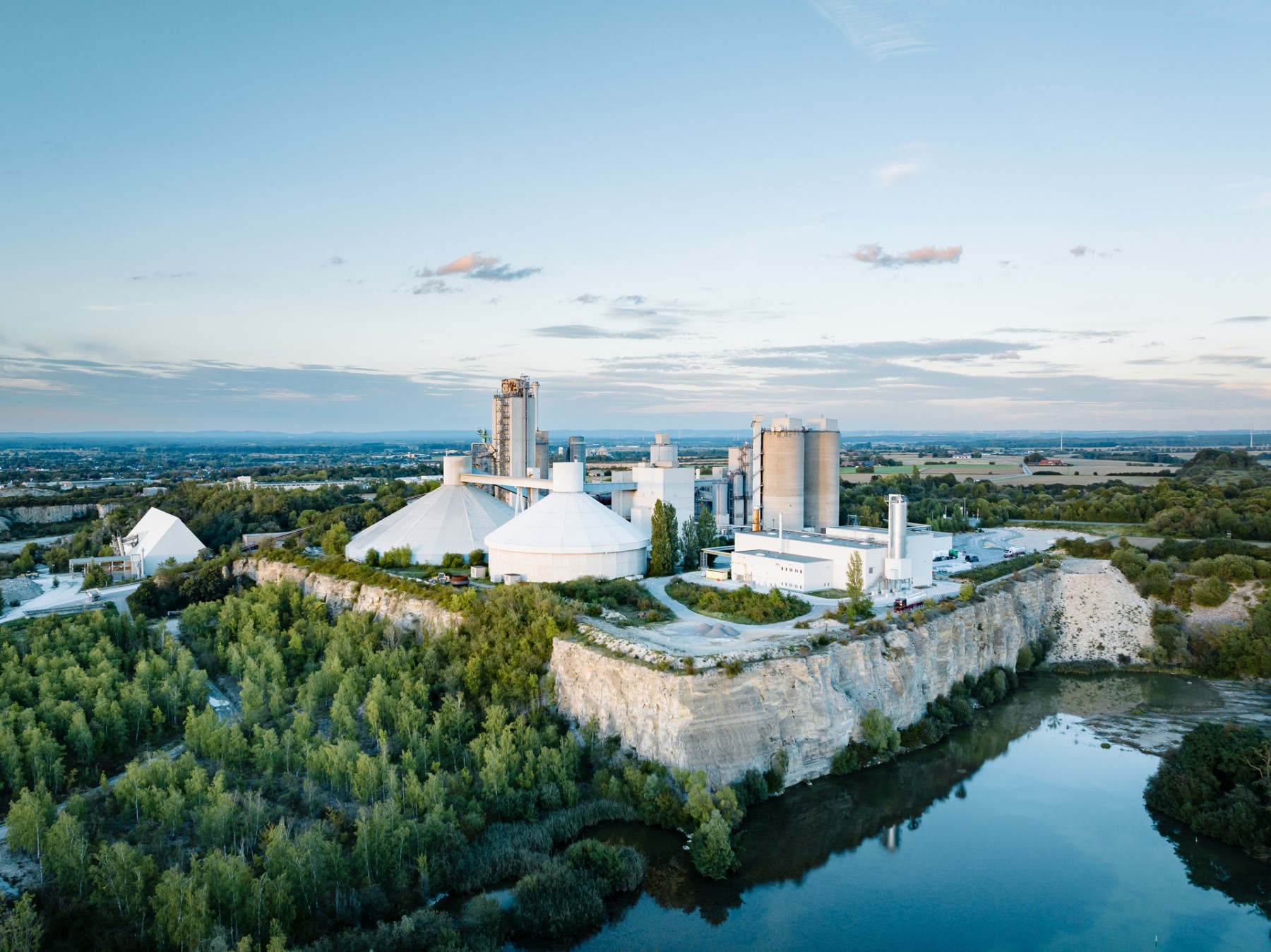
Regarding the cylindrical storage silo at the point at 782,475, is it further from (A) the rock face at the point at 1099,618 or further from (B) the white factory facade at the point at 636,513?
(A) the rock face at the point at 1099,618

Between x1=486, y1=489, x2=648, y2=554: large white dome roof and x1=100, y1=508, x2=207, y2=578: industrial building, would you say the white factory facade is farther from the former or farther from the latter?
x1=100, y1=508, x2=207, y2=578: industrial building

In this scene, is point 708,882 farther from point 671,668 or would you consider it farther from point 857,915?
point 671,668

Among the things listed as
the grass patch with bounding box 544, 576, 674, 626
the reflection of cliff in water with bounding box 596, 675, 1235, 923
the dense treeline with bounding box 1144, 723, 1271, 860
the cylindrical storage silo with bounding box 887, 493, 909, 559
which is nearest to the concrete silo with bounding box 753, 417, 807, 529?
the cylindrical storage silo with bounding box 887, 493, 909, 559

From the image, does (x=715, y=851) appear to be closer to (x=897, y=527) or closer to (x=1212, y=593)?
(x=897, y=527)

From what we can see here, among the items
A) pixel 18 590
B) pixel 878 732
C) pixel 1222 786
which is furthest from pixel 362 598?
pixel 1222 786

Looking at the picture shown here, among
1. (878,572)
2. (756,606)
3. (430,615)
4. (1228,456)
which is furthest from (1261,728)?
(1228,456)

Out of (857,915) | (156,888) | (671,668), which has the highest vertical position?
(671,668)
